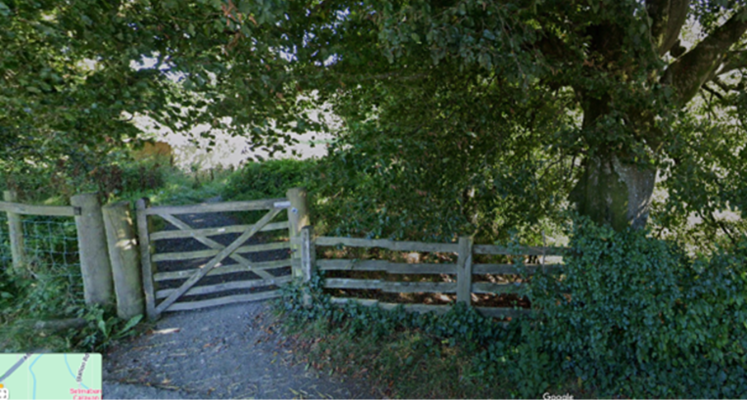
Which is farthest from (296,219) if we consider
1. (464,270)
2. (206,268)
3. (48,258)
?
(48,258)

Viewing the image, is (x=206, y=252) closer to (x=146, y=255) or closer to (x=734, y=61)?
(x=146, y=255)

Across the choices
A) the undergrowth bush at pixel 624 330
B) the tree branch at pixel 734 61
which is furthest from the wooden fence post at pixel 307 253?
the tree branch at pixel 734 61

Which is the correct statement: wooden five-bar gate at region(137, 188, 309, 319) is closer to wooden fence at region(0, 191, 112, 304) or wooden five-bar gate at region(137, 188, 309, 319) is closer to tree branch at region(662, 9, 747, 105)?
wooden fence at region(0, 191, 112, 304)

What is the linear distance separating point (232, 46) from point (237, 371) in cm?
357

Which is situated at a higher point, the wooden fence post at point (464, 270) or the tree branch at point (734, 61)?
the tree branch at point (734, 61)

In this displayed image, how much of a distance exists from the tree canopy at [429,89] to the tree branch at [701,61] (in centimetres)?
2

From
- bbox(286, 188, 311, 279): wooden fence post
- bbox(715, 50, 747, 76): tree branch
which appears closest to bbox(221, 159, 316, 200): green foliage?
bbox(286, 188, 311, 279): wooden fence post

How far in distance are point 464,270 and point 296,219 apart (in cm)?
244

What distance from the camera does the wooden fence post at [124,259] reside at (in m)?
5.27

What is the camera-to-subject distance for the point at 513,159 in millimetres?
5977

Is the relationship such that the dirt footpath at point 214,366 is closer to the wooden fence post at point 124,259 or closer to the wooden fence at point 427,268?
the wooden fence post at point 124,259

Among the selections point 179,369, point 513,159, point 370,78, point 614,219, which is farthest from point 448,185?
point 179,369

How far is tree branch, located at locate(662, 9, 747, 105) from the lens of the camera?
16.8 feet

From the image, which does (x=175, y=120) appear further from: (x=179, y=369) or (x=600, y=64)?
(x=600, y=64)
